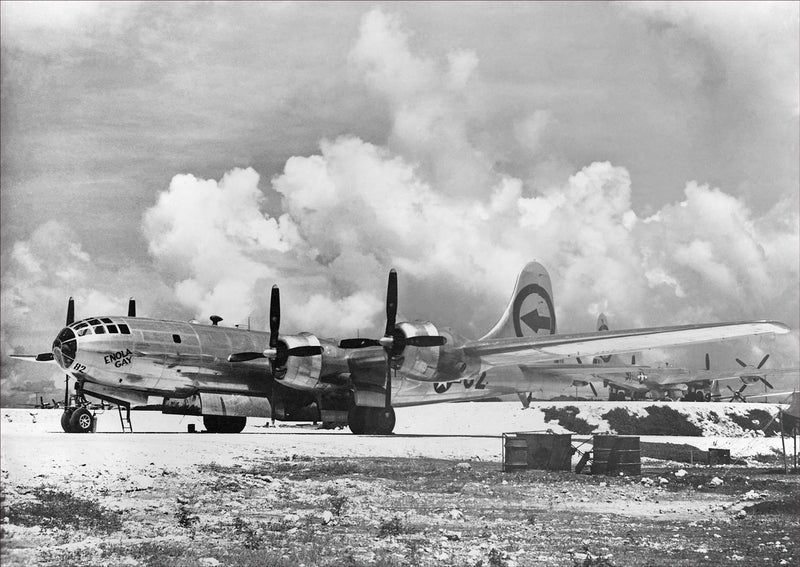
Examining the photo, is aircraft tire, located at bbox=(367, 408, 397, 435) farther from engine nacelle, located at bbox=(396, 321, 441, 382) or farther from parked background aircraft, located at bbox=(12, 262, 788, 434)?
engine nacelle, located at bbox=(396, 321, 441, 382)

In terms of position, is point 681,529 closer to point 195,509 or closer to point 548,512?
point 548,512

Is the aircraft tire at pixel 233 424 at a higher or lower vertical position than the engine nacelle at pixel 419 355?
lower

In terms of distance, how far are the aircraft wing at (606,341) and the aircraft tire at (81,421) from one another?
11581 millimetres

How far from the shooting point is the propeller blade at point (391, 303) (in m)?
23.8

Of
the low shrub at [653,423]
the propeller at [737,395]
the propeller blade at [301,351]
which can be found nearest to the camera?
the propeller blade at [301,351]

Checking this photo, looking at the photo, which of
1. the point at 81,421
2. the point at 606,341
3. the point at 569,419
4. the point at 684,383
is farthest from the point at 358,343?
the point at 684,383

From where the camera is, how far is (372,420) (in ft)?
86.0

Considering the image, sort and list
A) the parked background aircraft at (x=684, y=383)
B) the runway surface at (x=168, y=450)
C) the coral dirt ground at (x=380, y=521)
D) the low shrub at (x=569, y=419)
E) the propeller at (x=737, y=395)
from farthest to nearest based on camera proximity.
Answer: the propeller at (x=737, y=395)
the parked background aircraft at (x=684, y=383)
the low shrub at (x=569, y=419)
the runway surface at (x=168, y=450)
the coral dirt ground at (x=380, y=521)

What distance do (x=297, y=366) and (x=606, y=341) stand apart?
9.66m

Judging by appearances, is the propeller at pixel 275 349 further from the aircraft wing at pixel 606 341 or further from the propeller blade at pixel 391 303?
the aircraft wing at pixel 606 341

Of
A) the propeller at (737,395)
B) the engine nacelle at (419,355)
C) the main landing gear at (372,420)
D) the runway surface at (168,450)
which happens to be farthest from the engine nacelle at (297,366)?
the propeller at (737,395)

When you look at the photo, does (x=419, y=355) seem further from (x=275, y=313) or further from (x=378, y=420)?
(x=275, y=313)

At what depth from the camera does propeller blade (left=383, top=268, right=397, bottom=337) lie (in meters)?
23.8

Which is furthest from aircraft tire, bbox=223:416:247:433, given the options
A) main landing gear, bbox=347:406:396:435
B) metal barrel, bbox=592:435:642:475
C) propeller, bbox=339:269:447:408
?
metal barrel, bbox=592:435:642:475
